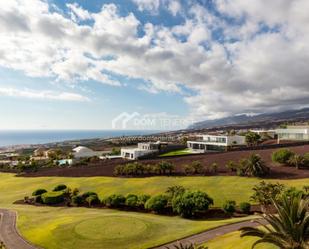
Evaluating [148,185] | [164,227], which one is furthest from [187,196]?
[148,185]

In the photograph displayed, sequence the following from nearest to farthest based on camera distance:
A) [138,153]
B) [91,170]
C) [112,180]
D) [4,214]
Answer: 1. [4,214]
2. [112,180]
3. [91,170]
4. [138,153]

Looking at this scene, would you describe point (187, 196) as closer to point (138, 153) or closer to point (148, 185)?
point (148, 185)

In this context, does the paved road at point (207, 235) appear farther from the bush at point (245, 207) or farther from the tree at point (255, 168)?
the tree at point (255, 168)

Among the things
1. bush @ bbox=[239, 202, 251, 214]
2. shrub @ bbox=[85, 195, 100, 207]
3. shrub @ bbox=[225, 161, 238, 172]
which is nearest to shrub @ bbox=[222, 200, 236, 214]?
bush @ bbox=[239, 202, 251, 214]

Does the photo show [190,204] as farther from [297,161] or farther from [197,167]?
[297,161]

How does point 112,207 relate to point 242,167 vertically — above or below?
below

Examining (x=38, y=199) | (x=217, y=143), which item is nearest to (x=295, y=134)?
(x=217, y=143)
